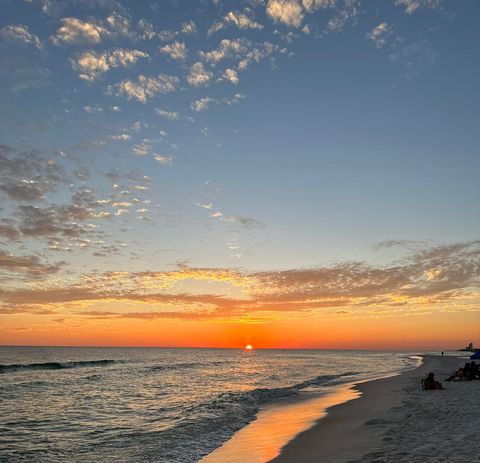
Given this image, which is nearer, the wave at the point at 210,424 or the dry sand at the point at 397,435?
the dry sand at the point at 397,435

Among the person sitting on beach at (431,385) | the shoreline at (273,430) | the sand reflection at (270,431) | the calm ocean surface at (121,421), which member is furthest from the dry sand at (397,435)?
the person sitting on beach at (431,385)

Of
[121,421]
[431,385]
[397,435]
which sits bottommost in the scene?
[121,421]

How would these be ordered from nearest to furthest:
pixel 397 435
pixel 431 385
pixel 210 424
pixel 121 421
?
1. pixel 397 435
2. pixel 210 424
3. pixel 121 421
4. pixel 431 385

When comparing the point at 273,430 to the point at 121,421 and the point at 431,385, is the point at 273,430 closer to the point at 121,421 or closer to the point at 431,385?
the point at 121,421

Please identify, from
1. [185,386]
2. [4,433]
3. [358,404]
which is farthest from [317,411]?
[185,386]

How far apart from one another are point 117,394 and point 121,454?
65.4ft

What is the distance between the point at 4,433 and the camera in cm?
1927

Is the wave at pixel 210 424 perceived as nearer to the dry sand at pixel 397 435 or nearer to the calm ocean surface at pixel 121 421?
the calm ocean surface at pixel 121 421

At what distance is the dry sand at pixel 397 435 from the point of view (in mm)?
11436

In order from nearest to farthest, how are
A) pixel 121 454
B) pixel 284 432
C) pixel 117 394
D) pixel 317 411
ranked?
pixel 121 454, pixel 284 432, pixel 317 411, pixel 117 394

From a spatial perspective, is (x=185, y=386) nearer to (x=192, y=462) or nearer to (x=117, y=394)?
(x=117, y=394)

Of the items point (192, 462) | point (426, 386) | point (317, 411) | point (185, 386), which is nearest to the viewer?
point (192, 462)

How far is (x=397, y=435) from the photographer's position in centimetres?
1447

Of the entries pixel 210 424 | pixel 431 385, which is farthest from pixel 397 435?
pixel 431 385
